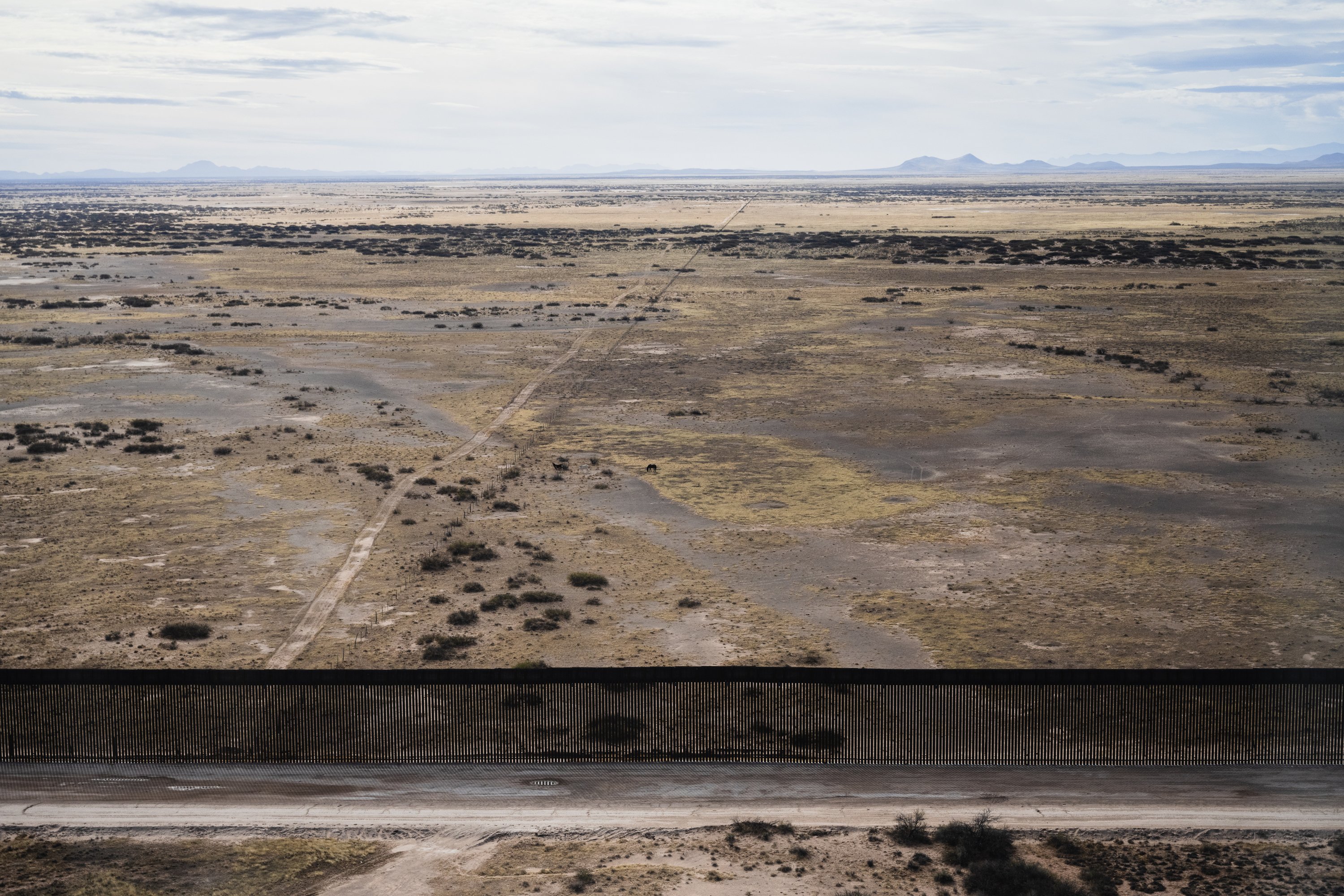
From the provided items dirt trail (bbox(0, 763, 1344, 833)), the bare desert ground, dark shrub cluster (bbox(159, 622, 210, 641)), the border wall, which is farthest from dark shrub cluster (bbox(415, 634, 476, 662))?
dirt trail (bbox(0, 763, 1344, 833))

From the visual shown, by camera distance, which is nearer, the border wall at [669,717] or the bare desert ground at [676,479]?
the border wall at [669,717]

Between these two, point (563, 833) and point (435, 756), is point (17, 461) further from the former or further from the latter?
point (563, 833)

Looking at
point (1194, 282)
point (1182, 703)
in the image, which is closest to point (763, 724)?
point (1182, 703)

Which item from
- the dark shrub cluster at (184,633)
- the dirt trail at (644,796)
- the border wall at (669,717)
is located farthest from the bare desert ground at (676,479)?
the dirt trail at (644,796)

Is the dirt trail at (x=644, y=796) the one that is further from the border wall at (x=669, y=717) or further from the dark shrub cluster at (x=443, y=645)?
the dark shrub cluster at (x=443, y=645)

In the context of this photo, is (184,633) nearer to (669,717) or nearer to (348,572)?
(348,572)

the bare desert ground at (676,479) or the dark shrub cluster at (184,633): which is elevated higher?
the bare desert ground at (676,479)
